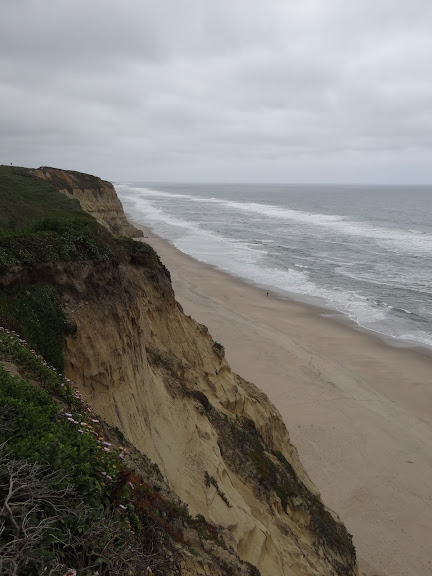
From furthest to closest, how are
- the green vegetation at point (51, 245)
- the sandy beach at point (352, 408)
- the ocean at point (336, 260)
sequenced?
the ocean at point (336, 260)
the sandy beach at point (352, 408)
the green vegetation at point (51, 245)

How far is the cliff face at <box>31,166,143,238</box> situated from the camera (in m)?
45.0

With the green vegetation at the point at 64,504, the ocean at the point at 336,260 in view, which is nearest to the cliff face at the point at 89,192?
the ocean at the point at 336,260

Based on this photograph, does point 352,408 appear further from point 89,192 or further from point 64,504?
point 89,192

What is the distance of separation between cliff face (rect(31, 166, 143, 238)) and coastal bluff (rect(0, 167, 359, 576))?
109 feet

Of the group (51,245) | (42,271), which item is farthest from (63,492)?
(51,245)

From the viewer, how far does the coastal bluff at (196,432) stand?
8711mm

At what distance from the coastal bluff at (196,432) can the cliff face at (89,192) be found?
33212 mm

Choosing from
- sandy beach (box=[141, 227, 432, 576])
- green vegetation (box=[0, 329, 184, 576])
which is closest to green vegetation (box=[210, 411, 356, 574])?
sandy beach (box=[141, 227, 432, 576])

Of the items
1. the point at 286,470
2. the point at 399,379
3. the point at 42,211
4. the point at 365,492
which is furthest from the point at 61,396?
the point at 399,379

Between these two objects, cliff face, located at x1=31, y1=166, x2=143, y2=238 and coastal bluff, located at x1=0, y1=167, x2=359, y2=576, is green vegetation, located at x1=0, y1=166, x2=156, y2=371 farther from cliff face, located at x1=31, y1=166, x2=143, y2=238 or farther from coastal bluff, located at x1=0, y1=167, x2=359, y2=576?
cliff face, located at x1=31, y1=166, x2=143, y2=238

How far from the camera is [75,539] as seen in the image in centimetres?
375

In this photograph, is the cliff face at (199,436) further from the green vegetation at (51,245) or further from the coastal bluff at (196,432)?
→ the green vegetation at (51,245)

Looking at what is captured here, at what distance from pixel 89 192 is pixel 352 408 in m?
40.7

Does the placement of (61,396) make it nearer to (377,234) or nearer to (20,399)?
(20,399)
